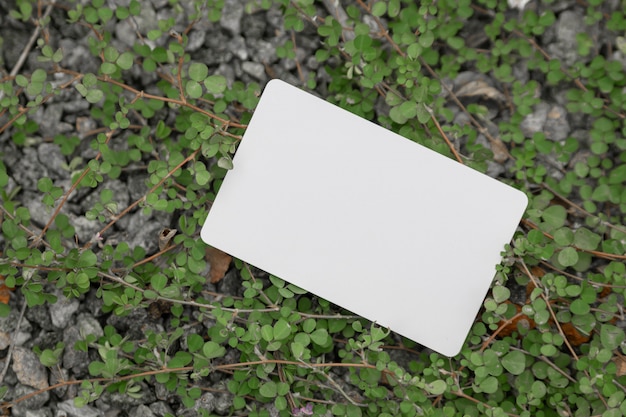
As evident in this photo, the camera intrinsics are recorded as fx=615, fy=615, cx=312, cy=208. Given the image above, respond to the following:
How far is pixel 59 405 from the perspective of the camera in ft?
5.66

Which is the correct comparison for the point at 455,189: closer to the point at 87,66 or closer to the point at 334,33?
the point at 334,33

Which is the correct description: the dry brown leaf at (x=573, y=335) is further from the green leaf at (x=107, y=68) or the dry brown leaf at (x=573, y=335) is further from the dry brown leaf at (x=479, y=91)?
the green leaf at (x=107, y=68)

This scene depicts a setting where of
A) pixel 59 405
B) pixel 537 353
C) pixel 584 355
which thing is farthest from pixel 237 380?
pixel 584 355

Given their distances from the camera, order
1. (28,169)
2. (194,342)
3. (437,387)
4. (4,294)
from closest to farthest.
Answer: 1. (437,387)
2. (194,342)
3. (4,294)
4. (28,169)

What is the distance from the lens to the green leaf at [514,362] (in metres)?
1.64

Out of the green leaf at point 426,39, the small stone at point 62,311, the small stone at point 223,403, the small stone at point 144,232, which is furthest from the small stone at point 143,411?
the green leaf at point 426,39

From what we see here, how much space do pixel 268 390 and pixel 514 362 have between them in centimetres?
66

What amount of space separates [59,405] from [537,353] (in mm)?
1335

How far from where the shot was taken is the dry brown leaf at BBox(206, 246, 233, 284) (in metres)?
1.81

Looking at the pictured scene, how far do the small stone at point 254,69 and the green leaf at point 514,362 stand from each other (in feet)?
3.62

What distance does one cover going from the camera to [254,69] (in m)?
1.95

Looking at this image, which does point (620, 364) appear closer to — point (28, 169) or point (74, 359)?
point (74, 359)

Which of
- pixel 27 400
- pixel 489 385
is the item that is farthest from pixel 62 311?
pixel 489 385

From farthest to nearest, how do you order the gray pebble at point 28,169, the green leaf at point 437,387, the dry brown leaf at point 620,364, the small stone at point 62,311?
the gray pebble at point 28,169 < the small stone at point 62,311 < the dry brown leaf at point 620,364 < the green leaf at point 437,387
